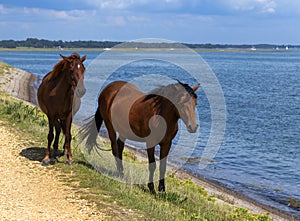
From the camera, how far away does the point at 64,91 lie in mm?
10180

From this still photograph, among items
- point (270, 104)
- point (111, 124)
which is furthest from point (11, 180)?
point (270, 104)

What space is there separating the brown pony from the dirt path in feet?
5.56

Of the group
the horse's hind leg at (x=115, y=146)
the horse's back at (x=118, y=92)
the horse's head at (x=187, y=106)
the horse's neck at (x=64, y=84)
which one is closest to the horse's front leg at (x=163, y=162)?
the horse's head at (x=187, y=106)

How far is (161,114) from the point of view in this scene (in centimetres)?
891

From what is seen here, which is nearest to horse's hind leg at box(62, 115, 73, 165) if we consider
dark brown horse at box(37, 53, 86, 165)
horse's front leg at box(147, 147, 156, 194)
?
dark brown horse at box(37, 53, 86, 165)

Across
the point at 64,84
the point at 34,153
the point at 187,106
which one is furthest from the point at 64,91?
the point at 187,106

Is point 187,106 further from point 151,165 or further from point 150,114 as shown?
point 151,165

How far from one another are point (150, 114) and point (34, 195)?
2690mm

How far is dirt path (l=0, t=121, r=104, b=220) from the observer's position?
7352 mm

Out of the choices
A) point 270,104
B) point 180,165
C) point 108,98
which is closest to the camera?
point 108,98

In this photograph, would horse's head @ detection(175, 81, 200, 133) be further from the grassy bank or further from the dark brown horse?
the dark brown horse

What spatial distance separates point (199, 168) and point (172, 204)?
8.84 metres

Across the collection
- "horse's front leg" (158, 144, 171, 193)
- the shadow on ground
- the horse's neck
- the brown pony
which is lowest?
the shadow on ground

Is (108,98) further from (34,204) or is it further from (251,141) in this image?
(251,141)
